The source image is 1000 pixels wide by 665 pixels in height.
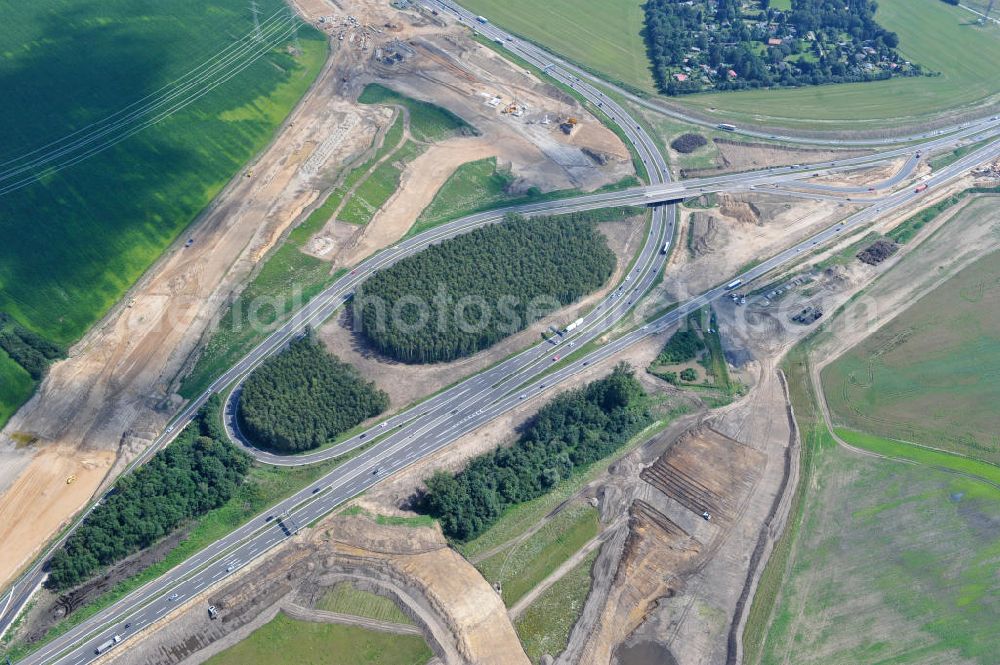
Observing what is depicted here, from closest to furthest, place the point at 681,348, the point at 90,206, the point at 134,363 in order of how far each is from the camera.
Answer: the point at 134,363
the point at 681,348
the point at 90,206

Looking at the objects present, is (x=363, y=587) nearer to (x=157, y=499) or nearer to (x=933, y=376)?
(x=157, y=499)

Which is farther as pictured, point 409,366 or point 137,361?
point 409,366

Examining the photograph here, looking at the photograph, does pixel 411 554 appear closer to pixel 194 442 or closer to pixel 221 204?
pixel 194 442

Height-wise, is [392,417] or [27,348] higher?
[27,348]

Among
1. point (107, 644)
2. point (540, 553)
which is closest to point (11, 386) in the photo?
point (107, 644)

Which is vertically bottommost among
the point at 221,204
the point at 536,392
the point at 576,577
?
the point at 576,577

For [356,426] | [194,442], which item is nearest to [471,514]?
[356,426]

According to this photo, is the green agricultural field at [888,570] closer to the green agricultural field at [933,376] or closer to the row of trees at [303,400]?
the green agricultural field at [933,376]
